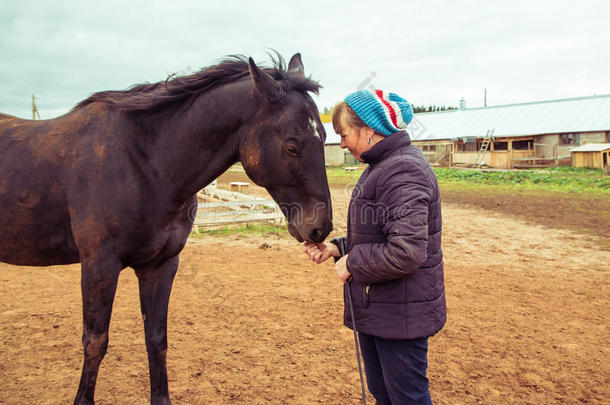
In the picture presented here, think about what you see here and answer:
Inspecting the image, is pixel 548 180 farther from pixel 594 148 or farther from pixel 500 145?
pixel 500 145

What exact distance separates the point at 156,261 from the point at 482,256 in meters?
6.06

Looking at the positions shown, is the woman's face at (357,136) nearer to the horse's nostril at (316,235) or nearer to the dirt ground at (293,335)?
the horse's nostril at (316,235)

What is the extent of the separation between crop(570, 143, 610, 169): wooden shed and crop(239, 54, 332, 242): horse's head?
2487 cm

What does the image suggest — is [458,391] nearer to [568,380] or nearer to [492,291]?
[568,380]

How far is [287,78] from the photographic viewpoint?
225 cm

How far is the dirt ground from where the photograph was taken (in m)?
3.02

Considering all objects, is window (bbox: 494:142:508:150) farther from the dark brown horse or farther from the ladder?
the dark brown horse

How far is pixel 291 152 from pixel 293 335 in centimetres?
244

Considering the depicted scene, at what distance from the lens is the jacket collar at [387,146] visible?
1826mm

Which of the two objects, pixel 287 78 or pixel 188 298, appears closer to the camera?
pixel 287 78

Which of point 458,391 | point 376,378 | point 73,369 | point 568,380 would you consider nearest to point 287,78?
point 376,378

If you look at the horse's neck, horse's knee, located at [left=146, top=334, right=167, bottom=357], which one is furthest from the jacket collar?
horse's knee, located at [left=146, top=334, right=167, bottom=357]

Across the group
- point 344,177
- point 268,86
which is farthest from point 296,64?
point 344,177

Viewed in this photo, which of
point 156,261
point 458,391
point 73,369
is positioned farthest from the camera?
point 73,369
